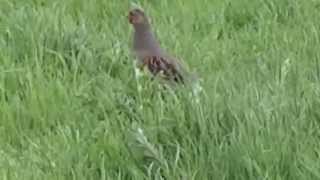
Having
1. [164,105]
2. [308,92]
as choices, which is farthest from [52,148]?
[308,92]

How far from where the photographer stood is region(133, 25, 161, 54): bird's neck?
4.20m

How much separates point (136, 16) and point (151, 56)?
26cm

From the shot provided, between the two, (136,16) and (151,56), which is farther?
(136,16)

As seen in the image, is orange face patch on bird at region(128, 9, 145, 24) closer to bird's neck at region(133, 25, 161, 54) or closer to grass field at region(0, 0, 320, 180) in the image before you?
bird's neck at region(133, 25, 161, 54)

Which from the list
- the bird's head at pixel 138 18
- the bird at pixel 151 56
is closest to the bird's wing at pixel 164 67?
the bird at pixel 151 56

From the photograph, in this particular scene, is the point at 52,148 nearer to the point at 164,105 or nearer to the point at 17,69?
the point at 164,105

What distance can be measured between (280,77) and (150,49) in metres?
0.56

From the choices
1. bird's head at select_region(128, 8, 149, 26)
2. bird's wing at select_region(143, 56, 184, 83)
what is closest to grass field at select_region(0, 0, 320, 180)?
bird's wing at select_region(143, 56, 184, 83)

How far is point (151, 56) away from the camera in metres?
4.13

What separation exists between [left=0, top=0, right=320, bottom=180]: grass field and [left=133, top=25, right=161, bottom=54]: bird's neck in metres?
0.12

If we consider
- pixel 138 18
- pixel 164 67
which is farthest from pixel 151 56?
pixel 138 18

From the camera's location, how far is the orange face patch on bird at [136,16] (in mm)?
4289

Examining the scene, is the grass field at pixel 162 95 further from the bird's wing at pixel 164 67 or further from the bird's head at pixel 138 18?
the bird's head at pixel 138 18

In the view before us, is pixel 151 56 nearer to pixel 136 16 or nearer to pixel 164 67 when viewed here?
pixel 164 67
